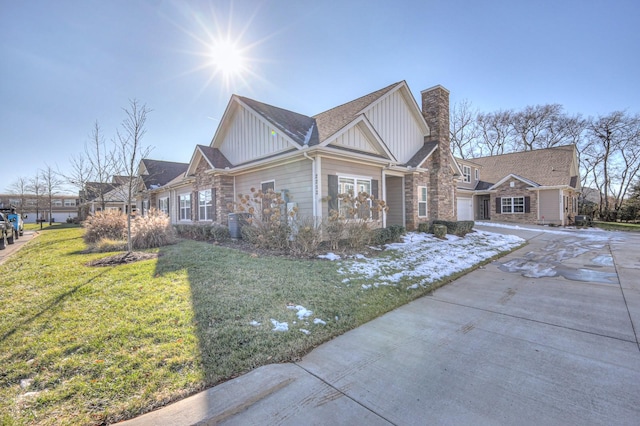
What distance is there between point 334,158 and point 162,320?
23.6 feet

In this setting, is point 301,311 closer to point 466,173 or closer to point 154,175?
point 154,175

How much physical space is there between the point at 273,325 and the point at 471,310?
121 inches

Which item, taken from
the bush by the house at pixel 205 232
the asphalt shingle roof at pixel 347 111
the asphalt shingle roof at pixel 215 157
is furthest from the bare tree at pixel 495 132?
the bush by the house at pixel 205 232

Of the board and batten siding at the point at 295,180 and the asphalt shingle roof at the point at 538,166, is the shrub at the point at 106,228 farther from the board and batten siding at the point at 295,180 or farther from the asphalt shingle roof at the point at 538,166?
the asphalt shingle roof at the point at 538,166

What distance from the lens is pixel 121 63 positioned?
996 cm

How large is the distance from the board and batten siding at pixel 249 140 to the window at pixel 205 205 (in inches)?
85.9

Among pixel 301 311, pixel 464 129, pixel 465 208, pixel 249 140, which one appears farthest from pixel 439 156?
pixel 464 129

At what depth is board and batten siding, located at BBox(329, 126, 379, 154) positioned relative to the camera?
9.90 m

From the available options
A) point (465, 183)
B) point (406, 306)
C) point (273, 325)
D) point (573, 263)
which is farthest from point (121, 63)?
point (465, 183)

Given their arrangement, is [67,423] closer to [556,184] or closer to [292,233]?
[292,233]

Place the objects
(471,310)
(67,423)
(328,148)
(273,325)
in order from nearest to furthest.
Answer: (67,423), (273,325), (471,310), (328,148)

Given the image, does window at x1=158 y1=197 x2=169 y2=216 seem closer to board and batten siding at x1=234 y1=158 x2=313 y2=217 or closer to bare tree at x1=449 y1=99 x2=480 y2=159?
board and batten siding at x1=234 y1=158 x2=313 y2=217

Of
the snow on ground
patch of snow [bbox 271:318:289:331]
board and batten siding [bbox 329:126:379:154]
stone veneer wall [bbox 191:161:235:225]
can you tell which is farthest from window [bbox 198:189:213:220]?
patch of snow [bbox 271:318:289:331]

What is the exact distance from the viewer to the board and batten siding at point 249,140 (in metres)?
11.1
